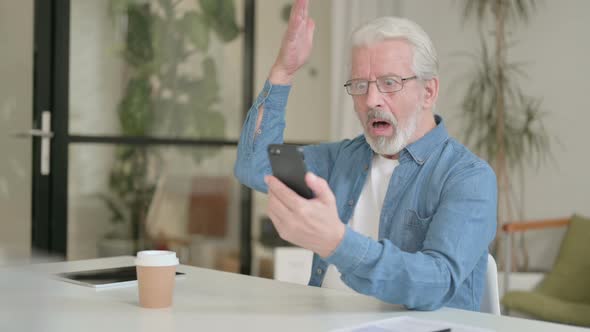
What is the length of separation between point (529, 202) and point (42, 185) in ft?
9.09

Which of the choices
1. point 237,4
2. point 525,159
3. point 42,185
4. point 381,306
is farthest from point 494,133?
point 381,306

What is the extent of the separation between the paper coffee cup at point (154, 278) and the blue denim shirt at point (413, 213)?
283 mm

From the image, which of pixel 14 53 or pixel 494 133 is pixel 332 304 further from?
pixel 494 133

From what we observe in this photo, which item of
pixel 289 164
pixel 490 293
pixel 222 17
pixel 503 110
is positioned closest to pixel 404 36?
pixel 490 293

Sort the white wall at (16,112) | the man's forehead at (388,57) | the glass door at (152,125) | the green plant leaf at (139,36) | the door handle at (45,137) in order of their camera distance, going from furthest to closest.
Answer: the green plant leaf at (139,36), the glass door at (152,125), the door handle at (45,137), the white wall at (16,112), the man's forehead at (388,57)

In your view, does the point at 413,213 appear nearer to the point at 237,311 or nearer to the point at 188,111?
the point at 237,311

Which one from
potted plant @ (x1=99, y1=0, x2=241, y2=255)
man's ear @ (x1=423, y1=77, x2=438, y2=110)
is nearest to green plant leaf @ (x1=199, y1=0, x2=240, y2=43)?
potted plant @ (x1=99, y1=0, x2=241, y2=255)

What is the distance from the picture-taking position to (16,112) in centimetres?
360

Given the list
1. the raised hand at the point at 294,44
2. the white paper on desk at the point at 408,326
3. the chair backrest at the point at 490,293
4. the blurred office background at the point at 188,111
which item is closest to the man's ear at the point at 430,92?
the raised hand at the point at 294,44

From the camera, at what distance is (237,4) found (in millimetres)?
4516

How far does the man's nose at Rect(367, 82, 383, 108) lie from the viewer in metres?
1.79

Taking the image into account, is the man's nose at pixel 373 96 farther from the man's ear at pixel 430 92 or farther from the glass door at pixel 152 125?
the glass door at pixel 152 125

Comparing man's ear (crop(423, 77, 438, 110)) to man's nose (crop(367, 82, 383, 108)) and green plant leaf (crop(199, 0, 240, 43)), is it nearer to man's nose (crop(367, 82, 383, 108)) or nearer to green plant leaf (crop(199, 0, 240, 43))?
man's nose (crop(367, 82, 383, 108))

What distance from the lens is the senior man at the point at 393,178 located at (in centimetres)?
133
